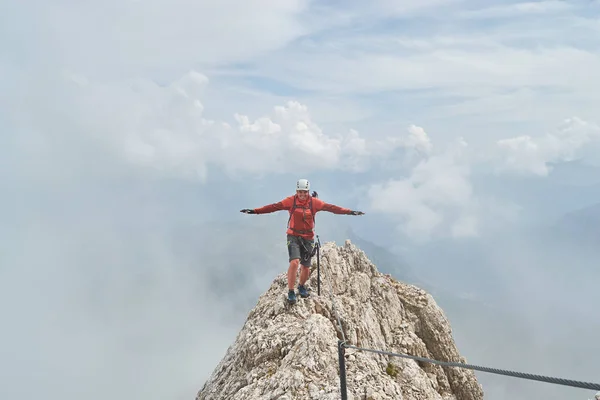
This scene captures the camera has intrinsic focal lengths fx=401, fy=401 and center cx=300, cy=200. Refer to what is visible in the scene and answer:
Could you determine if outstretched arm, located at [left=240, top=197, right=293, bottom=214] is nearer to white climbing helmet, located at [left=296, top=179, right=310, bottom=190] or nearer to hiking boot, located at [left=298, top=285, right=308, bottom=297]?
white climbing helmet, located at [left=296, top=179, right=310, bottom=190]

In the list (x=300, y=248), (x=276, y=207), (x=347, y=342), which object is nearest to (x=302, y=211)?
(x=276, y=207)

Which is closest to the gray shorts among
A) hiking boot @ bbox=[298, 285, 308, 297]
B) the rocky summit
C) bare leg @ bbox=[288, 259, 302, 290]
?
bare leg @ bbox=[288, 259, 302, 290]

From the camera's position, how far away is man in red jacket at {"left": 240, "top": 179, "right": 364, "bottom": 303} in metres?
15.5

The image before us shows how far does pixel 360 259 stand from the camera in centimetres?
2259

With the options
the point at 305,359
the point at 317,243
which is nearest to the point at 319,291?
the point at 317,243

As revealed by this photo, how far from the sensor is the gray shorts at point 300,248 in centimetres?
1576

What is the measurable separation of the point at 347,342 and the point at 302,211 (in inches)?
207

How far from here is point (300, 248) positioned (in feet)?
53.2

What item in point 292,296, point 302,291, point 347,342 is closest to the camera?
point 347,342

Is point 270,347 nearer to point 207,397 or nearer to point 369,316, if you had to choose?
point 207,397

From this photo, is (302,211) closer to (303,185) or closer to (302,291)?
(303,185)

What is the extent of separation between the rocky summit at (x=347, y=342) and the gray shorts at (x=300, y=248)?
5.66 feet

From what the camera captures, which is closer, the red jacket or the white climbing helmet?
the white climbing helmet

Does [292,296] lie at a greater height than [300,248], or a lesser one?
lesser
